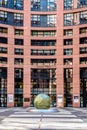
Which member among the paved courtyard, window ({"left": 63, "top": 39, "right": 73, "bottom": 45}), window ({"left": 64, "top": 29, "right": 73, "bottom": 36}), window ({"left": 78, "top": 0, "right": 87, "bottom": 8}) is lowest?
the paved courtyard

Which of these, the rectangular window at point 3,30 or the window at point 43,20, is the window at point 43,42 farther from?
the rectangular window at point 3,30

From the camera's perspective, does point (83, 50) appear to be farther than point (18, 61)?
No

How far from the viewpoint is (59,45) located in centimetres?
10156

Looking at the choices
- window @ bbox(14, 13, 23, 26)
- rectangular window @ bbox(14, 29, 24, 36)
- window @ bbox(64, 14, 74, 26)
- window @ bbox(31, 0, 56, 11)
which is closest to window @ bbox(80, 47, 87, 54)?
window @ bbox(64, 14, 74, 26)

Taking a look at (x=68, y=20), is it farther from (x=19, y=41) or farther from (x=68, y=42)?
(x=19, y=41)

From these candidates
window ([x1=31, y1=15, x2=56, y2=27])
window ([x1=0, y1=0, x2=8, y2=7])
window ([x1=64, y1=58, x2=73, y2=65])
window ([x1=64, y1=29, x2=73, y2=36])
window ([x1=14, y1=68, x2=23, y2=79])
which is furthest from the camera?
window ([x1=31, y1=15, x2=56, y2=27])

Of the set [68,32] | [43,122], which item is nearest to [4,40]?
[68,32]

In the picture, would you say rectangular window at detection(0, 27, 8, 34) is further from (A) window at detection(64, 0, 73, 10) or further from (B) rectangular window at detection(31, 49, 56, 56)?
(A) window at detection(64, 0, 73, 10)

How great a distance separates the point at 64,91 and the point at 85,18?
20.4m

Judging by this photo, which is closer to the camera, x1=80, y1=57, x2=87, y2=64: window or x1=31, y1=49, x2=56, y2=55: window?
x1=80, y1=57, x2=87, y2=64: window

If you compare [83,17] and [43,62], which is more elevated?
[83,17]

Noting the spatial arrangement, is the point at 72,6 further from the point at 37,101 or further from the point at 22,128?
the point at 22,128

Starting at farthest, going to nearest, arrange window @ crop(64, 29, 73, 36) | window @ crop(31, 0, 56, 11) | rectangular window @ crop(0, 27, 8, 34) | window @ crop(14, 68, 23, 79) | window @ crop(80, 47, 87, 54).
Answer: window @ crop(31, 0, 56, 11), window @ crop(64, 29, 73, 36), window @ crop(14, 68, 23, 79), rectangular window @ crop(0, 27, 8, 34), window @ crop(80, 47, 87, 54)

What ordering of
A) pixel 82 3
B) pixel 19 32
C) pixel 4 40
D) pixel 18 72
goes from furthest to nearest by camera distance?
1. pixel 19 32
2. pixel 18 72
3. pixel 82 3
4. pixel 4 40
